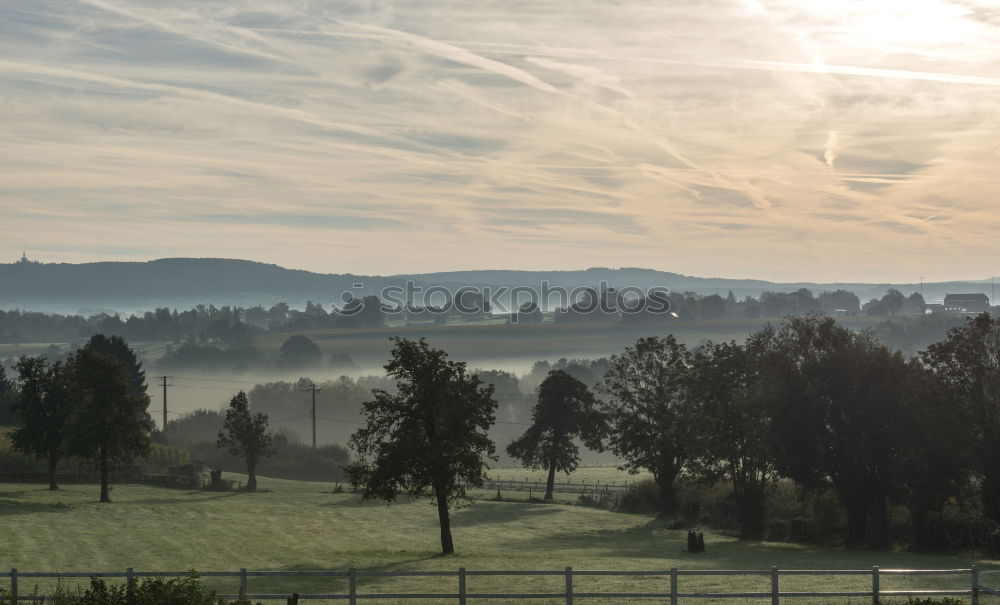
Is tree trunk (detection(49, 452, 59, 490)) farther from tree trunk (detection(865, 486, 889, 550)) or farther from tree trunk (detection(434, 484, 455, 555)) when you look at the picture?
tree trunk (detection(865, 486, 889, 550))

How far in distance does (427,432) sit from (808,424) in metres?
25.6

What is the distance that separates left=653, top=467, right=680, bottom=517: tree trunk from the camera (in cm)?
8119

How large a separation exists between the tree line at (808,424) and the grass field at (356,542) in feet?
14.7

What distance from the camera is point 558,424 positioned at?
3986 inches

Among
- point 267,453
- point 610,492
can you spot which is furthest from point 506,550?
point 267,453

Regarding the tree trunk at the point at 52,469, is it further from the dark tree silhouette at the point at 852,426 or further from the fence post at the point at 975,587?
the fence post at the point at 975,587

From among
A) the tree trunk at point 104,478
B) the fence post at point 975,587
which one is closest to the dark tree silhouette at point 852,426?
the fence post at point 975,587

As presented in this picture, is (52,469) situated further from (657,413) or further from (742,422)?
(742,422)

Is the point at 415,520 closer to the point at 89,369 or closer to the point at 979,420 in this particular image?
the point at 89,369

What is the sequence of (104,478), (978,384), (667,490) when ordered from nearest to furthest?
(978,384) < (104,478) < (667,490)

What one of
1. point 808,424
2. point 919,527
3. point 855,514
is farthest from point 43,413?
point 919,527

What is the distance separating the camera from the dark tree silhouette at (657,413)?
82250 millimetres

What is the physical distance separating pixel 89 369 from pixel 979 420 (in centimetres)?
6523

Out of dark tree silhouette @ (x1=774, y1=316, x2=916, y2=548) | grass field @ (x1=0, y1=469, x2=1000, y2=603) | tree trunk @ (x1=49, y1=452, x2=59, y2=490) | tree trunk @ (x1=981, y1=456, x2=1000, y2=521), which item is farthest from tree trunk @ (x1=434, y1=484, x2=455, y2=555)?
tree trunk @ (x1=49, y1=452, x2=59, y2=490)
